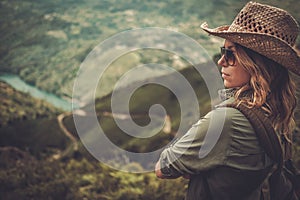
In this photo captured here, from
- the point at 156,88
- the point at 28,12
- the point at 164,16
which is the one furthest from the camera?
the point at 28,12

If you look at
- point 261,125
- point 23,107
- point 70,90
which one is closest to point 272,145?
point 261,125

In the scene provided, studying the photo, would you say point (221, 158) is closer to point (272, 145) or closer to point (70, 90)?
point (272, 145)

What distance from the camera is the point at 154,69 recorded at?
116062 mm

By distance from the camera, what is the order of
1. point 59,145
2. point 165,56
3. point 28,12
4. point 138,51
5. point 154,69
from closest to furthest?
1. point 59,145
2. point 154,69
3. point 165,56
4. point 138,51
5. point 28,12

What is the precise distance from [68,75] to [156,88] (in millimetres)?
76837

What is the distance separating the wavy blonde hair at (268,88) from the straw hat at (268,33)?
70mm

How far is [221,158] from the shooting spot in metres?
2.26

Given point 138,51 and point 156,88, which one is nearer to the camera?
point 156,88

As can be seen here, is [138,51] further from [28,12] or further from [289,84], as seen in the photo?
[289,84]

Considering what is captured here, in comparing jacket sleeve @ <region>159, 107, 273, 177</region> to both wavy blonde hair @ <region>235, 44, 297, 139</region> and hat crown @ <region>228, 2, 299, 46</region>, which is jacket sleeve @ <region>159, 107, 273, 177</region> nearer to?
wavy blonde hair @ <region>235, 44, 297, 139</region>

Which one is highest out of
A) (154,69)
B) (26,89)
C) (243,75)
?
(243,75)

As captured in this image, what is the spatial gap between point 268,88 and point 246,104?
0.60 feet

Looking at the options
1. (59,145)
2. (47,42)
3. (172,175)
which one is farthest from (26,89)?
(172,175)

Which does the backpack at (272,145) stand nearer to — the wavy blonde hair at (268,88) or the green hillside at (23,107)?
the wavy blonde hair at (268,88)
